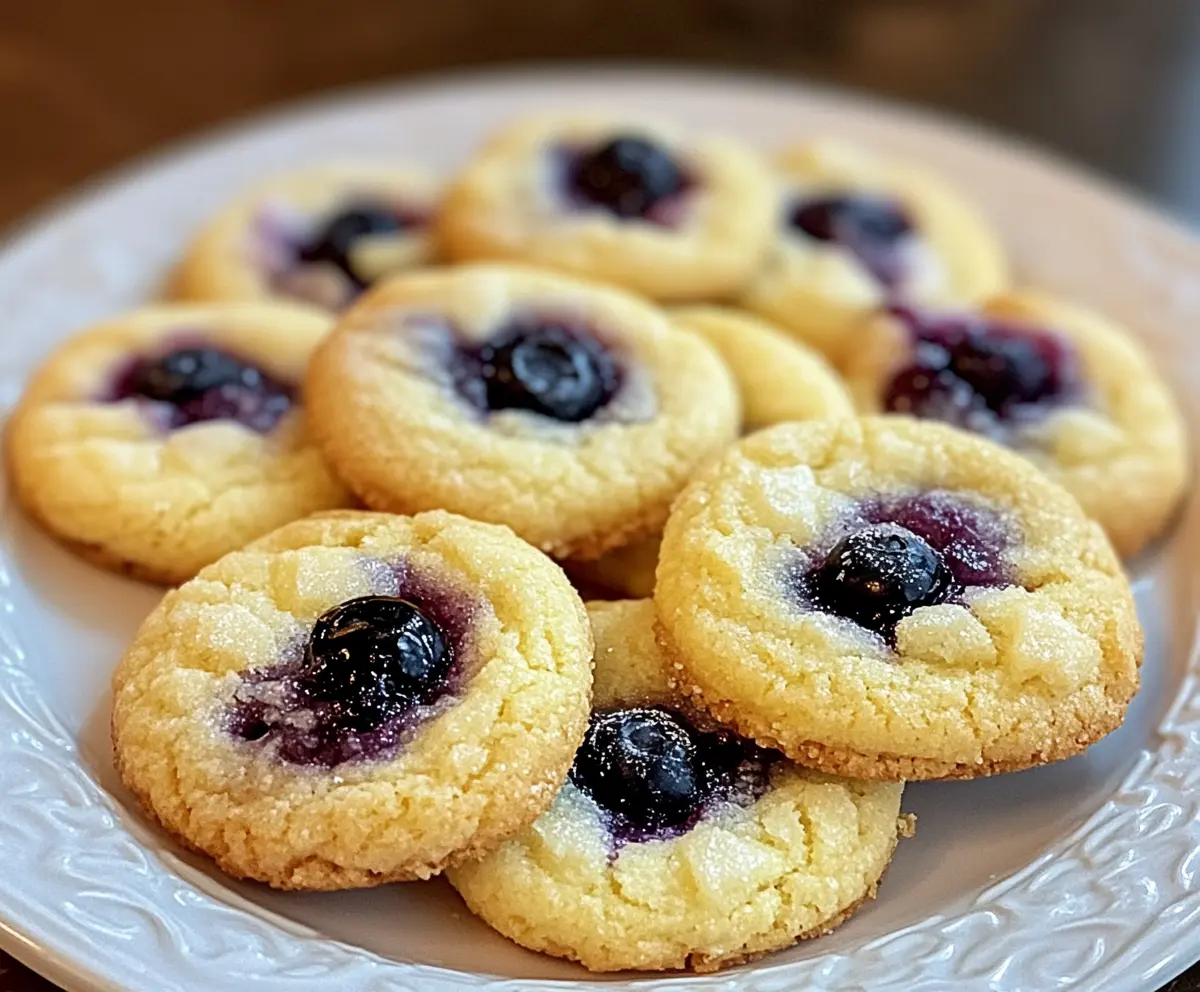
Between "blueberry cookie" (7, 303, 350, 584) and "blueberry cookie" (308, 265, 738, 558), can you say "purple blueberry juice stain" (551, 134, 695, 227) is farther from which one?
"blueberry cookie" (7, 303, 350, 584)

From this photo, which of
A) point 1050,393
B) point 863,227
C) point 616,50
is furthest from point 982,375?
point 616,50

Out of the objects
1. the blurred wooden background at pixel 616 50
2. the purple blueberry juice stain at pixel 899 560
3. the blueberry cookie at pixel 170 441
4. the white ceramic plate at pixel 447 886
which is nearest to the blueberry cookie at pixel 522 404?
the blueberry cookie at pixel 170 441

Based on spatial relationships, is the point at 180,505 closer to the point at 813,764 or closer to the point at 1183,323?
the point at 813,764

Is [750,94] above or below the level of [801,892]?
above

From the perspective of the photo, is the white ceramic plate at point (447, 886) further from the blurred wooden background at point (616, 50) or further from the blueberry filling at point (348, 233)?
the blurred wooden background at point (616, 50)

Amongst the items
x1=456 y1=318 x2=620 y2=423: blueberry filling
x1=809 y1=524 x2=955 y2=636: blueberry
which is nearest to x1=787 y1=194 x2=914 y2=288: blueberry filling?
x1=456 y1=318 x2=620 y2=423: blueberry filling

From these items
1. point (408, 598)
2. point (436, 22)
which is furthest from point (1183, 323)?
point (436, 22)
